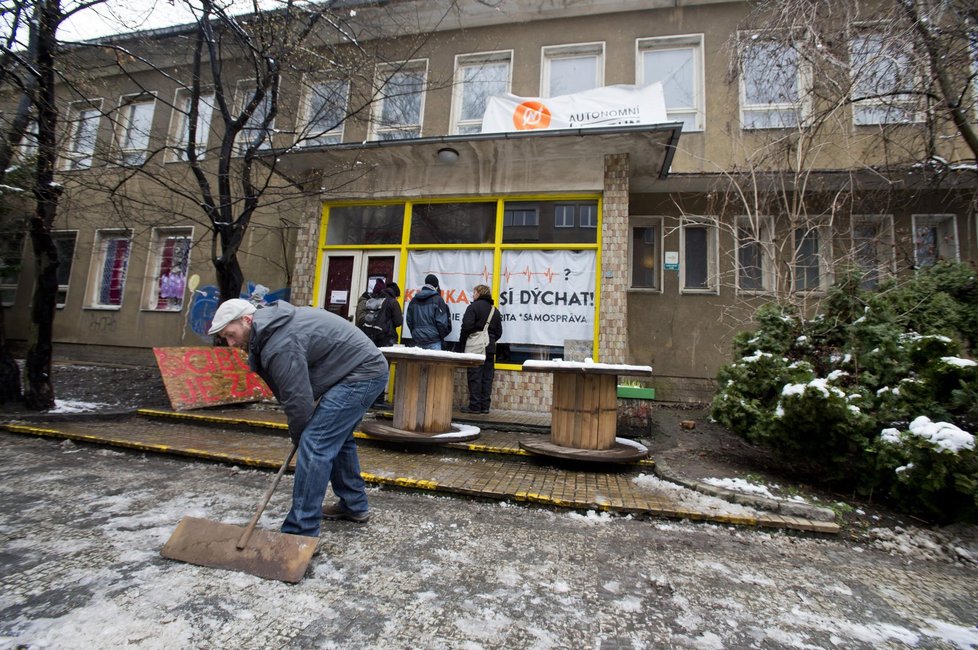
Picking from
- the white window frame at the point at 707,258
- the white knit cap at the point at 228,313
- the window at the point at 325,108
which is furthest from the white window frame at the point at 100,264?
the white window frame at the point at 707,258

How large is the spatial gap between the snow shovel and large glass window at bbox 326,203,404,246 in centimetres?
636

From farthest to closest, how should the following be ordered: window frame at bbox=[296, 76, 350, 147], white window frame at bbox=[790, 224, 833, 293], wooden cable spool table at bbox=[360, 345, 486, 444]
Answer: window frame at bbox=[296, 76, 350, 147] → white window frame at bbox=[790, 224, 833, 293] → wooden cable spool table at bbox=[360, 345, 486, 444]

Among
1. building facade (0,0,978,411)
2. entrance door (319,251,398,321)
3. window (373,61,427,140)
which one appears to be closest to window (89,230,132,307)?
building facade (0,0,978,411)

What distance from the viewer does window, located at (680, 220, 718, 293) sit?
8414 mm

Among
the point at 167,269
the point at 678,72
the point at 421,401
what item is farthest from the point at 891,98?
the point at 167,269

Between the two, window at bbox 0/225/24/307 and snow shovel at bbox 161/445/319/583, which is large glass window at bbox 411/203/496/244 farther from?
window at bbox 0/225/24/307

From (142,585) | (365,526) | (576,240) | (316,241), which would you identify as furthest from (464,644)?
(316,241)

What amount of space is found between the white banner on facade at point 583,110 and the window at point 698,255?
7.42 ft

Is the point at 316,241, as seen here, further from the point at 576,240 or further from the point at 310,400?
the point at 310,400

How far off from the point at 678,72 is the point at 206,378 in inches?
411

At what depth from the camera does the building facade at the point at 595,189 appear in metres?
7.10

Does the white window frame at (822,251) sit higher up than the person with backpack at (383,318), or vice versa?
the white window frame at (822,251)

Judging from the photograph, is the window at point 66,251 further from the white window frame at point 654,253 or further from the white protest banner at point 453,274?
the white window frame at point 654,253

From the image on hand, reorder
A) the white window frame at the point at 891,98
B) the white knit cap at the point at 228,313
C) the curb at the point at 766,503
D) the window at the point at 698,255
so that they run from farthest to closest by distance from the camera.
Answer: 1. the window at the point at 698,255
2. the white window frame at the point at 891,98
3. the curb at the point at 766,503
4. the white knit cap at the point at 228,313
